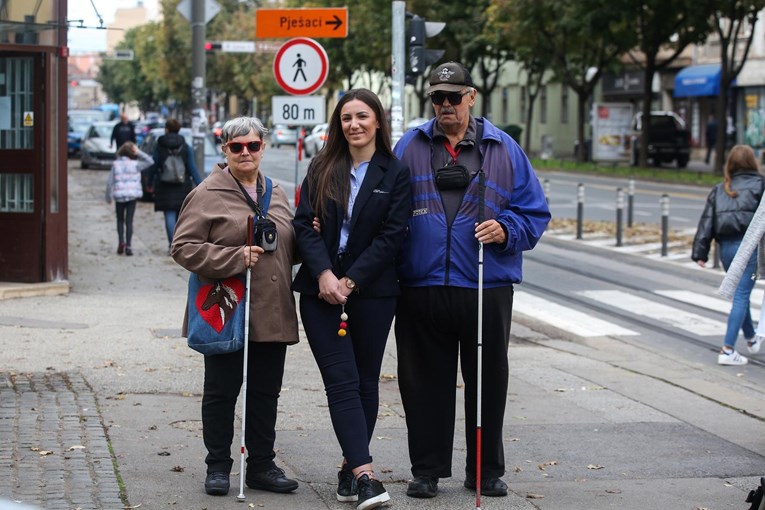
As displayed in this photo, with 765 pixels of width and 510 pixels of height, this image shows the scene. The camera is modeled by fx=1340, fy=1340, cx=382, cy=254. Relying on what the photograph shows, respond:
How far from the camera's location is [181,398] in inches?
324

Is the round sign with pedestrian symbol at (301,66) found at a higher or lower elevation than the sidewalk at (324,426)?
higher

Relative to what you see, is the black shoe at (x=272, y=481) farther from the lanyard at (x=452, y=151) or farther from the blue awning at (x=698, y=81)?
the blue awning at (x=698, y=81)

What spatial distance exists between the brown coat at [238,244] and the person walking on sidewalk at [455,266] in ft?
1.75

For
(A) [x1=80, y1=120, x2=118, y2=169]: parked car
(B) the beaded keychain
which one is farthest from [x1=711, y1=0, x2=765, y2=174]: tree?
(B) the beaded keychain

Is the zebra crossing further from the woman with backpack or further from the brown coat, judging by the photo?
the brown coat

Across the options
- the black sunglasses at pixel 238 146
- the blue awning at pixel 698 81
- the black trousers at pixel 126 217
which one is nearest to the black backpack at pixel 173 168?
the black trousers at pixel 126 217

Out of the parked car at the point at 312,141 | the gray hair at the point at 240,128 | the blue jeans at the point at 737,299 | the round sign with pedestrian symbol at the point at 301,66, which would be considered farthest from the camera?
the parked car at the point at 312,141

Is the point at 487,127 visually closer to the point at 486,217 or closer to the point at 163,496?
the point at 486,217

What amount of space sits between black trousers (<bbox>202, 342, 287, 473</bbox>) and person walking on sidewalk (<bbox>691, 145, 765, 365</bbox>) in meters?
5.74

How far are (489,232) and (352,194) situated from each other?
617 millimetres

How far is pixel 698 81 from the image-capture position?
175 ft

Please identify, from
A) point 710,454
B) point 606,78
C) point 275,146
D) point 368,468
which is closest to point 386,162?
point 368,468

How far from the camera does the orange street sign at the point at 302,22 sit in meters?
15.2

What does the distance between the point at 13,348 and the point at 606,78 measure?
2222 inches
